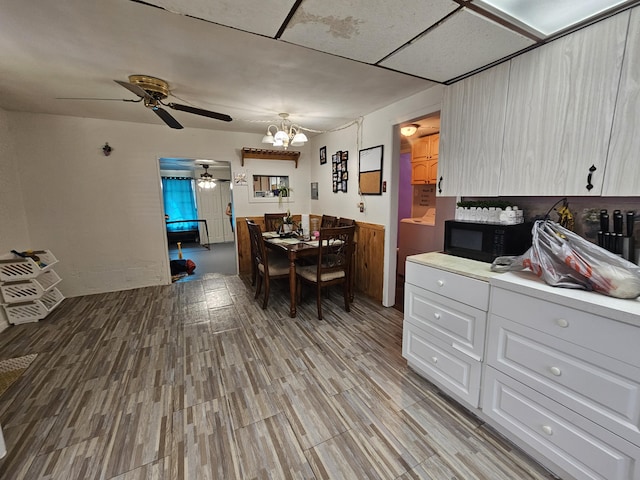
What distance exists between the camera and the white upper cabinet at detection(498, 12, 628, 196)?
1237 millimetres

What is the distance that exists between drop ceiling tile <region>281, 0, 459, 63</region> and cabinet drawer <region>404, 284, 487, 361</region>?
1522mm

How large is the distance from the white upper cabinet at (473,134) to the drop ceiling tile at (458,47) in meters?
0.11

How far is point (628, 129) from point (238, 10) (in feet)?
6.17

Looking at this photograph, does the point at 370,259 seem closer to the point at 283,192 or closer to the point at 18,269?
the point at 283,192

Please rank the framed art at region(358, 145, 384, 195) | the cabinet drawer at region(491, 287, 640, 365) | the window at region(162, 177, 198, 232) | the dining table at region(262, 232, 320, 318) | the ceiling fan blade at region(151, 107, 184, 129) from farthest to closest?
the window at region(162, 177, 198, 232), the framed art at region(358, 145, 384, 195), the dining table at region(262, 232, 320, 318), the ceiling fan blade at region(151, 107, 184, 129), the cabinet drawer at region(491, 287, 640, 365)

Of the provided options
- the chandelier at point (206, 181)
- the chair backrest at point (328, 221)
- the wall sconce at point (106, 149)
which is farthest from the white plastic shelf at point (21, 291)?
the chandelier at point (206, 181)

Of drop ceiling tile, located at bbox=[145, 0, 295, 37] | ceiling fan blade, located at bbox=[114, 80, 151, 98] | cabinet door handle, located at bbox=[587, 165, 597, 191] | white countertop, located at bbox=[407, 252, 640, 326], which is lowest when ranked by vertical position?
white countertop, located at bbox=[407, 252, 640, 326]

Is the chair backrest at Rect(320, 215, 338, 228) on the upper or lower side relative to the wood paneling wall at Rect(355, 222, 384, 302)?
upper

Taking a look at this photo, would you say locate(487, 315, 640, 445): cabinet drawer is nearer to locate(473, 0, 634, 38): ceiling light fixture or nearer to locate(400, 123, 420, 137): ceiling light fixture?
locate(473, 0, 634, 38): ceiling light fixture

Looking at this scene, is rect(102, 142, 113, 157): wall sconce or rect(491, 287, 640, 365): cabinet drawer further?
rect(102, 142, 113, 157): wall sconce

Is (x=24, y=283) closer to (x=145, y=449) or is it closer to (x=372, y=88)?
(x=145, y=449)

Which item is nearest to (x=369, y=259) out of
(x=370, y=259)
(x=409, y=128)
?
(x=370, y=259)

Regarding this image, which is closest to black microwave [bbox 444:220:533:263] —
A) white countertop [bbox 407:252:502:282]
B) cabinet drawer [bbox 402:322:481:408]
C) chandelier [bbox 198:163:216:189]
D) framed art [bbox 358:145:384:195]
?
white countertop [bbox 407:252:502:282]

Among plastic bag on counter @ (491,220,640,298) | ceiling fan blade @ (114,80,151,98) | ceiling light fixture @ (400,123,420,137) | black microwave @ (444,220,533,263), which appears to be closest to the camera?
plastic bag on counter @ (491,220,640,298)
